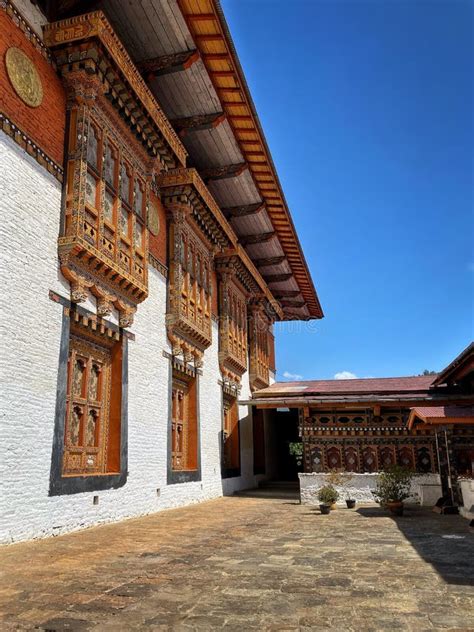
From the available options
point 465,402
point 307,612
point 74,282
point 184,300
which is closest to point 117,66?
point 74,282

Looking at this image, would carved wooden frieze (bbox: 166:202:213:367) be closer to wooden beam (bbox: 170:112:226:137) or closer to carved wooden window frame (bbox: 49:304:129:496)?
wooden beam (bbox: 170:112:226:137)

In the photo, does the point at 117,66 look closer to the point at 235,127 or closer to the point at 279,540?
the point at 235,127

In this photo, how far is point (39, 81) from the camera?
8.12m

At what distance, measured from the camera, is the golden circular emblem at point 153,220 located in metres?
11.8

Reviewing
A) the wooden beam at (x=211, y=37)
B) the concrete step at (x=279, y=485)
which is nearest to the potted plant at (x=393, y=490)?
the concrete step at (x=279, y=485)

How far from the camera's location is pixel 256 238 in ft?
61.4

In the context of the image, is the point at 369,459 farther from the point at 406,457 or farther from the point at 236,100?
the point at 236,100

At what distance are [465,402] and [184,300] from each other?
784 cm

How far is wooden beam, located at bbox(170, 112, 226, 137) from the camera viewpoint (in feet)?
39.8

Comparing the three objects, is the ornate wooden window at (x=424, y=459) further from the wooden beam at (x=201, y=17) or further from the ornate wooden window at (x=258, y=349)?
the wooden beam at (x=201, y=17)

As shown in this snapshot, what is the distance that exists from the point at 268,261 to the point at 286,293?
3.75 m

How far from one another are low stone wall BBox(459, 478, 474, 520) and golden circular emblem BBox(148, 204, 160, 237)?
8309 mm

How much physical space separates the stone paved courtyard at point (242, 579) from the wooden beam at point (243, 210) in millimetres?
10568

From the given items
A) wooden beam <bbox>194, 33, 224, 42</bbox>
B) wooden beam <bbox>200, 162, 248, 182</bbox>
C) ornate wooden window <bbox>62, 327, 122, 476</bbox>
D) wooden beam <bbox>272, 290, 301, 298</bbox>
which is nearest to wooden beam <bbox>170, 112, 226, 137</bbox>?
wooden beam <bbox>200, 162, 248, 182</bbox>
